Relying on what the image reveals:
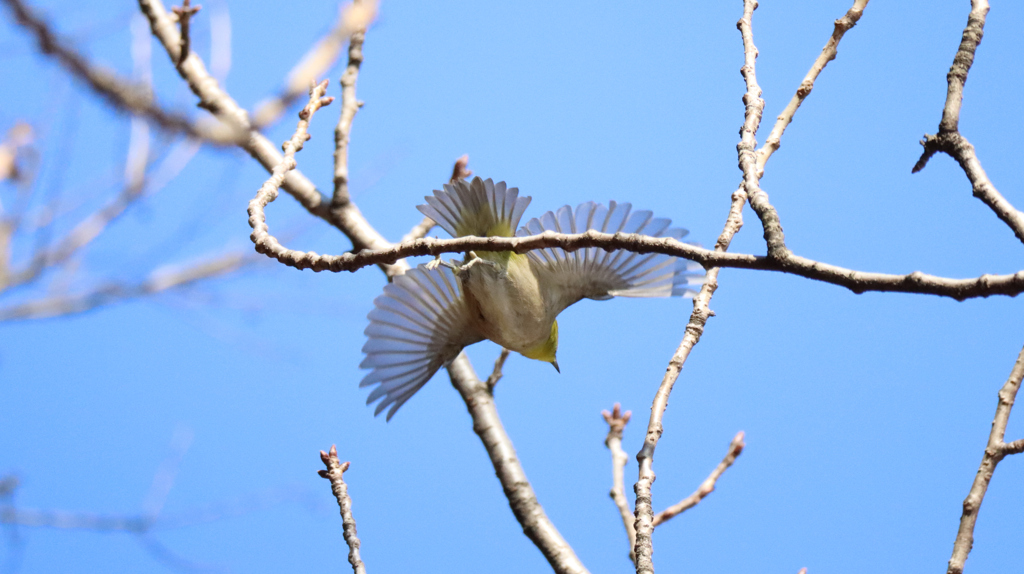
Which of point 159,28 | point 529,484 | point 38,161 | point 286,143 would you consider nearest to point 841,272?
point 286,143

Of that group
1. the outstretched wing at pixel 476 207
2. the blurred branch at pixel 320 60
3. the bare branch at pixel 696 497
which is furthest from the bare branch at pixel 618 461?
the blurred branch at pixel 320 60

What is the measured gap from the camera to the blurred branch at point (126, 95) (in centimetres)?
234

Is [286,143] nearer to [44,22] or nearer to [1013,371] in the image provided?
[1013,371]

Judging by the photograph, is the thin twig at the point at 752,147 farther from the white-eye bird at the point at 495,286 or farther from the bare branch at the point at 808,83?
the white-eye bird at the point at 495,286

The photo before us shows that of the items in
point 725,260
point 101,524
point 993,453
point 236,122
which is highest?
point 236,122

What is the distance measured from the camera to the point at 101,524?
2.57 metres

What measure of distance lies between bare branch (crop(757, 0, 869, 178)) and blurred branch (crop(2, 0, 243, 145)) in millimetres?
1603

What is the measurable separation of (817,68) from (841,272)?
0.65m

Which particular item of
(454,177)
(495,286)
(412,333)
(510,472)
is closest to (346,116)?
(454,177)

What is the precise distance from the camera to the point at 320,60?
7.30 ft

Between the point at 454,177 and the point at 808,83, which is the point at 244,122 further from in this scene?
the point at 808,83

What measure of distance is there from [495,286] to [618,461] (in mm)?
469

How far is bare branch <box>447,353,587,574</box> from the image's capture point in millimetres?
1737

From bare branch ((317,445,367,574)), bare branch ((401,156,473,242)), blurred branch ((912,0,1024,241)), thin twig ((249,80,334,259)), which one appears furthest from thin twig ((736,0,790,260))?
bare branch ((401,156,473,242))
